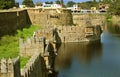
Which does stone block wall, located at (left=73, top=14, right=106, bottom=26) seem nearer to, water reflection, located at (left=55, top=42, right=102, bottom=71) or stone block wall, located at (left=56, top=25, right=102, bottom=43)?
stone block wall, located at (left=56, top=25, right=102, bottom=43)

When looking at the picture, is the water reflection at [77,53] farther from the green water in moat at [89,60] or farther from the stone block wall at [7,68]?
the stone block wall at [7,68]

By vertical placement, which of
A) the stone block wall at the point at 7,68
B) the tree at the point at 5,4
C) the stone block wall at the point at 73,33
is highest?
the tree at the point at 5,4

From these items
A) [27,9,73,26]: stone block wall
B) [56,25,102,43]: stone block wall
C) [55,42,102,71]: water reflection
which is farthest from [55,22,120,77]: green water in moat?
[27,9,73,26]: stone block wall

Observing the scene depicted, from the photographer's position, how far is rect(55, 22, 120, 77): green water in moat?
2912cm

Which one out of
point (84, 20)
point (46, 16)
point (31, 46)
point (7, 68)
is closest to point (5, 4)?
point (46, 16)

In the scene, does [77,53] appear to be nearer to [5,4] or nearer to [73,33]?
[73,33]

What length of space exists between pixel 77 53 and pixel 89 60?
4.61 metres

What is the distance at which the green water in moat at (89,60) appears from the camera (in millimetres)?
29125

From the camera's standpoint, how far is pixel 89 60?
35375 millimetres

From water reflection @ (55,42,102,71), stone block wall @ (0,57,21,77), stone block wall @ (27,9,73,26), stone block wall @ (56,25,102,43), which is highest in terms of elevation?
stone block wall @ (0,57,21,77)

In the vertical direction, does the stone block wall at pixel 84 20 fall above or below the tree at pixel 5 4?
below

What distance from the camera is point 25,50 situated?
22.4 metres

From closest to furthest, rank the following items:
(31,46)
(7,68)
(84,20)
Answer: (7,68) → (31,46) → (84,20)

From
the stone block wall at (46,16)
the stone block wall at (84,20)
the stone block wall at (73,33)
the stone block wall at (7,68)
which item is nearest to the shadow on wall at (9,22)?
the stone block wall at (73,33)
